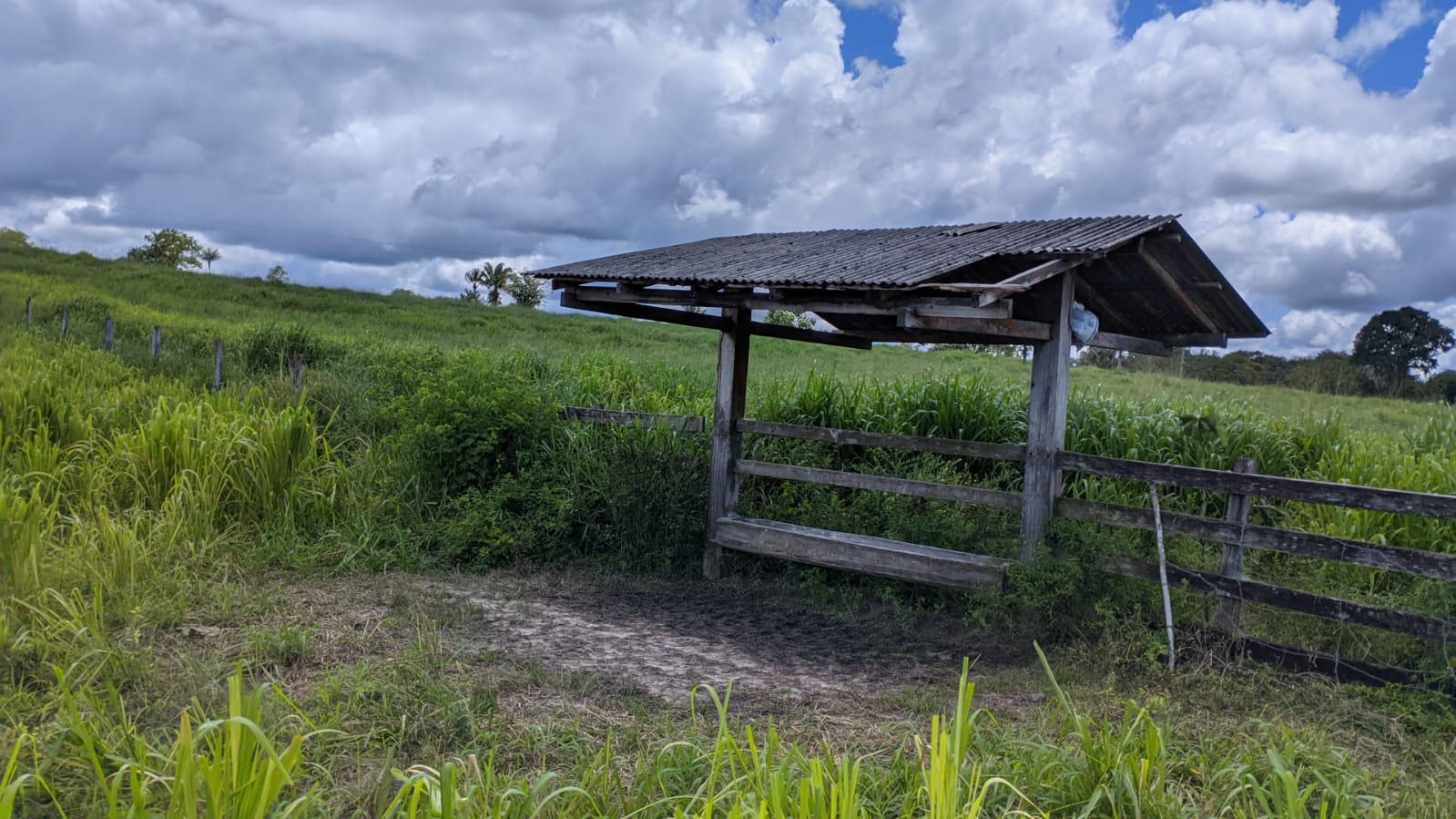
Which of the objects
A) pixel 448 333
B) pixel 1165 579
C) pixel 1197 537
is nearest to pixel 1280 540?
pixel 1197 537

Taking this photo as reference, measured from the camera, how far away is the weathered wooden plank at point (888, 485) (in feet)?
22.4

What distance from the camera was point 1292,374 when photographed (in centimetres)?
2100

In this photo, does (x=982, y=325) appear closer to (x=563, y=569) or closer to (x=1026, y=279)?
(x=1026, y=279)

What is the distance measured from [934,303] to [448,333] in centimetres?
2443

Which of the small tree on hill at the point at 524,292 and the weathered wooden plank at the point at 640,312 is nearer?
the weathered wooden plank at the point at 640,312

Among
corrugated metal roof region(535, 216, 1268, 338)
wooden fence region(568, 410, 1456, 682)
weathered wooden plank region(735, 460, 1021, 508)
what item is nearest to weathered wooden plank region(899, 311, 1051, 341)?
corrugated metal roof region(535, 216, 1268, 338)

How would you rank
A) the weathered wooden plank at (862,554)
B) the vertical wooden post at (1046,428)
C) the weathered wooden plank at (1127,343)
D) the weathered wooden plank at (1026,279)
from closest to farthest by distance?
the weathered wooden plank at (1026,279)
the vertical wooden post at (1046,428)
the weathered wooden plank at (862,554)
the weathered wooden plank at (1127,343)

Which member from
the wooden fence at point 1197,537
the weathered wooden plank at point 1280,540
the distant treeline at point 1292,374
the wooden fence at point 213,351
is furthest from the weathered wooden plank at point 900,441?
the distant treeline at point 1292,374

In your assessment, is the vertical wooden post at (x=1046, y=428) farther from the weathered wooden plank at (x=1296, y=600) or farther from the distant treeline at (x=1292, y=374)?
the distant treeline at (x=1292, y=374)

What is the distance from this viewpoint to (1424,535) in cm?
757

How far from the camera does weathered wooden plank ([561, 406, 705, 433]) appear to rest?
8664mm

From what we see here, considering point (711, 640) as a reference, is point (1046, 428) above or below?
above

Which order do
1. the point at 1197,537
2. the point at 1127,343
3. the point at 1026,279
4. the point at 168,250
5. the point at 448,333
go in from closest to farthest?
the point at 1026,279, the point at 1197,537, the point at 1127,343, the point at 448,333, the point at 168,250

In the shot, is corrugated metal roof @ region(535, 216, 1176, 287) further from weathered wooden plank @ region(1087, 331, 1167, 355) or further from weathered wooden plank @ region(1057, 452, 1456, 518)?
weathered wooden plank @ region(1057, 452, 1456, 518)
